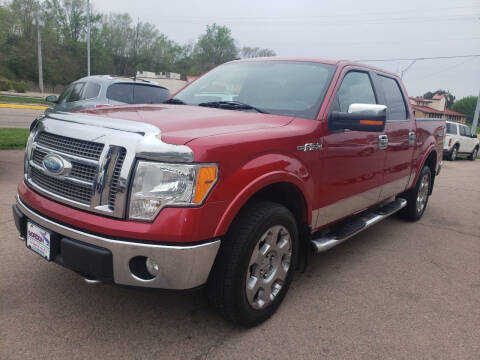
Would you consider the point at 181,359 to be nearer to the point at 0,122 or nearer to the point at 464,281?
the point at 464,281

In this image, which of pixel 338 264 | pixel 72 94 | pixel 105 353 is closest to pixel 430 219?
pixel 338 264

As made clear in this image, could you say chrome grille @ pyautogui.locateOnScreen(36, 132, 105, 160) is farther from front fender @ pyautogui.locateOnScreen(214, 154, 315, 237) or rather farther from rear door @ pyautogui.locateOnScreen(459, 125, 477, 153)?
rear door @ pyautogui.locateOnScreen(459, 125, 477, 153)

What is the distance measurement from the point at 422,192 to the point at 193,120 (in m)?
4.16

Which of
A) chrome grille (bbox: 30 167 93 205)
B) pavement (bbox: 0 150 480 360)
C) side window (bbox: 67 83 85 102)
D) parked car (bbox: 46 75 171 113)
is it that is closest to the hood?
chrome grille (bbox: 30 167 93 205)

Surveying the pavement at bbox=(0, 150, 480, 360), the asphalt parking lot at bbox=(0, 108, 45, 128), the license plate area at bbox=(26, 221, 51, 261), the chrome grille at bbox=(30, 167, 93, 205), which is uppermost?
the chrome grille at bbox=(30, 167, 93, 205)

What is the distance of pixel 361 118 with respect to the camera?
276cm

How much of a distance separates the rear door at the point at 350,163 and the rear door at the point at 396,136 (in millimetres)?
221

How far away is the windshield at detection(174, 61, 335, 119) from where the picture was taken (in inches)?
119

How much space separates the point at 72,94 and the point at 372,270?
258 inches

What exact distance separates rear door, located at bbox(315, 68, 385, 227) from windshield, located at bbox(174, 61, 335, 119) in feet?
0.60

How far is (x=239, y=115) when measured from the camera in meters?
2.77

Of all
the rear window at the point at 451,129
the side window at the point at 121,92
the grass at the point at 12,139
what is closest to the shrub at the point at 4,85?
the grass at the point at 12,139

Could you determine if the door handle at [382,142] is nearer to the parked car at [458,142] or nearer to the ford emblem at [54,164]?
the ford emblem at [54,164]

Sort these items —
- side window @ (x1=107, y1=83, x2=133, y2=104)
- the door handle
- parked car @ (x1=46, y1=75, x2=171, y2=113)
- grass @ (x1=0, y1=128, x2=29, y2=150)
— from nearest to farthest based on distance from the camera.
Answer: the door handle < parked car @ (x1=46, y1=75, x2=171, y2=113) < side window @ (x1=107, y1=83, x2=133, y2=104) < grass @ (x1=0, y1=128, x2=29, y2=150)
